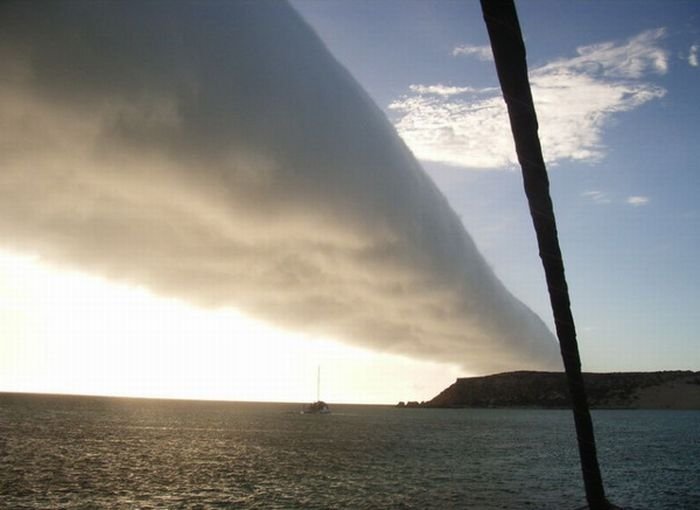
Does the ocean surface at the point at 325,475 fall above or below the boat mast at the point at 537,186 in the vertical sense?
below

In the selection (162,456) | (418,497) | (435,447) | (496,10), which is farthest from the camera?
(435,447)

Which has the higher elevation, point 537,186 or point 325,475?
point 537,186

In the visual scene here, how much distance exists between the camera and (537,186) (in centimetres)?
550

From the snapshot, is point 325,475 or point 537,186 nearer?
point 537,186

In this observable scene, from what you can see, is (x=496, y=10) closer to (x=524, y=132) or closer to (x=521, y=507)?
(x=524, y=132)

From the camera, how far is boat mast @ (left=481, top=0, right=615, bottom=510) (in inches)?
176

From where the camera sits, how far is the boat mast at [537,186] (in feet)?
14.6

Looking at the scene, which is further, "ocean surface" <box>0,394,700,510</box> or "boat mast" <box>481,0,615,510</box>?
"ocean surface" <box>0,394,700,510</box>

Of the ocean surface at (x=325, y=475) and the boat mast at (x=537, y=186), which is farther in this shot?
the ocean surface at (x=325, y=475)

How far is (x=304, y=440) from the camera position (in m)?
101

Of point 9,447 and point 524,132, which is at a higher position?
point 524,132

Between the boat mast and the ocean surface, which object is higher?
the boat mast

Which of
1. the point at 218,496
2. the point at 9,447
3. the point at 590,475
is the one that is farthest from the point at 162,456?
the point at 590,475

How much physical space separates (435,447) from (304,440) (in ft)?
84.5
